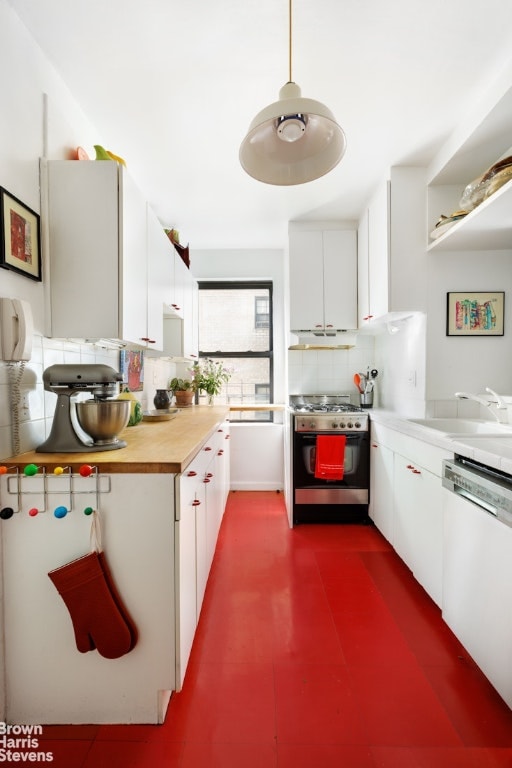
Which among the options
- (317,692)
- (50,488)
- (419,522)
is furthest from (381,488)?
(50,488)

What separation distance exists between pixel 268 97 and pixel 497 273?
1.85 m

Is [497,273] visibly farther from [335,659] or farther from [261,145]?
[335,659]

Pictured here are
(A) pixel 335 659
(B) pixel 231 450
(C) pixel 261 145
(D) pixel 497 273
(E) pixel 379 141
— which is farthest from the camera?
(B) pixel 231 450

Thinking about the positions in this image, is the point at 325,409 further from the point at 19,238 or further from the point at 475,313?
the point at 19,238

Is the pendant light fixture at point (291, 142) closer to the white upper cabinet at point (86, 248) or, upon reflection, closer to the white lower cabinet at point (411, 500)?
the white upper cabinet at point (86, 248)

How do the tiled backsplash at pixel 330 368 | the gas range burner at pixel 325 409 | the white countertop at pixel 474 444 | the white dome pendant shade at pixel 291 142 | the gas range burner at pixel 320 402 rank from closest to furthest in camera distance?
1. the white dome pendant shade at pixel 291 142
2. the white countertop at pixel 474 444
3. the gas range burner at pixel 325 409
4. the gas range burner at pixel 320 402
5. the tiled backsplash at pixel 330 368

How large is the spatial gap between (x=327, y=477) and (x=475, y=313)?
1601 mm

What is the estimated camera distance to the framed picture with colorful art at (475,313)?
8.13 feet

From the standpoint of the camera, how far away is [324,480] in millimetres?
2996

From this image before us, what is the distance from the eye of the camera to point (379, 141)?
7.25 feet

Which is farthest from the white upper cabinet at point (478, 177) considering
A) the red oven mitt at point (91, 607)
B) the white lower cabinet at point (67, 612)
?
the red oven mitt at point (91, 607)

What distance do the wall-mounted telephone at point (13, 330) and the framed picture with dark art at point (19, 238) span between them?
0.50 ft

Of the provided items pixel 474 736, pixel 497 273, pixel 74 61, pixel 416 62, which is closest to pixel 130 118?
pixel 74 61

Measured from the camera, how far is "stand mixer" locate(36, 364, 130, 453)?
139 cm
